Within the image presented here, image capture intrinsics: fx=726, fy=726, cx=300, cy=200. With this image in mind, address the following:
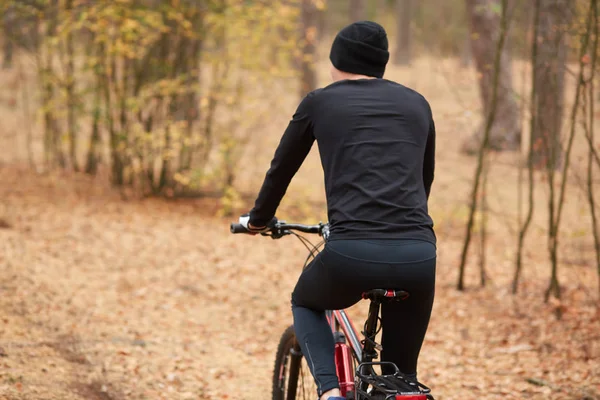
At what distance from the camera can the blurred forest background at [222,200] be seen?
592 cm

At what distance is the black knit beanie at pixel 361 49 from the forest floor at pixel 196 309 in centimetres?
290

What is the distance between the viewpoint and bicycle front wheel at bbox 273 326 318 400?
380cm

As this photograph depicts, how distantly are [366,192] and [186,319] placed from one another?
14.6 feet

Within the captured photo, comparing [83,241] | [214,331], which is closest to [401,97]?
[214,331]

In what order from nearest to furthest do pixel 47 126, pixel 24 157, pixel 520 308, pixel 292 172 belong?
pixel 292 172
pixel 520 308
pixel 47 126
pixel 24 157

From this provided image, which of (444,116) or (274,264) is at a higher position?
(444,116)

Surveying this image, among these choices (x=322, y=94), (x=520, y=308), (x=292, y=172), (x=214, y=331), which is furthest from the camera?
(x=520, y=308)

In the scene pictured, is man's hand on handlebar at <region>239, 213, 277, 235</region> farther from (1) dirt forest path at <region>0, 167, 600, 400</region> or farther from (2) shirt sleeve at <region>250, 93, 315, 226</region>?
(1) dirt forest path at <region>0, 167, 600, 400</region>

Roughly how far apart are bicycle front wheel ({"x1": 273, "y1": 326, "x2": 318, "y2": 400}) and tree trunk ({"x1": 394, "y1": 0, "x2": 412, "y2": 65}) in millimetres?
30744

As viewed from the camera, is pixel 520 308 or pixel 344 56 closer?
pixel 344 56

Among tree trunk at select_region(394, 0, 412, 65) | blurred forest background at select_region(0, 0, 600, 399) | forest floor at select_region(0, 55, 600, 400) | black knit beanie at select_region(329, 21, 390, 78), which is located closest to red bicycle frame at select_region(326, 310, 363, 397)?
black knit beanie at select_region(329, 21, 390, 78)

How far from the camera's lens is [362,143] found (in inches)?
113

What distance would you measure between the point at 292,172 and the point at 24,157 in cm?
1237

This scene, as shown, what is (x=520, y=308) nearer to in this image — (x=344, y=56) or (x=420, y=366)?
(x=420, y=366)
